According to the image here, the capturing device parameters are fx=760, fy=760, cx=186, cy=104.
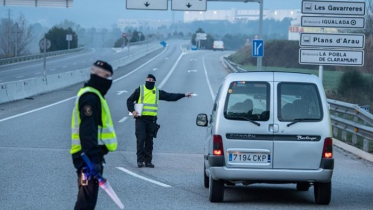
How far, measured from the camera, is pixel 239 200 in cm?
1073

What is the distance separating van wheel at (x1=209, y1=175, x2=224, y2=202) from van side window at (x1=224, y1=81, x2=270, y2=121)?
90 centimetres

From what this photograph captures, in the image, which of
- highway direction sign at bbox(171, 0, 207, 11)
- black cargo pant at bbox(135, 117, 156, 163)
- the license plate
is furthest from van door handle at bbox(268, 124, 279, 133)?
highway direction sign at bbox(171, 0, 207, 11)

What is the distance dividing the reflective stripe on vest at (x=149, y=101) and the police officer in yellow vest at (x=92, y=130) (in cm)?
770

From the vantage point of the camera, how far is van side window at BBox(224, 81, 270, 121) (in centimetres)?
1002

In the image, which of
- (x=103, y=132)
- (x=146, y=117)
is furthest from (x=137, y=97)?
(x=103, y=132)

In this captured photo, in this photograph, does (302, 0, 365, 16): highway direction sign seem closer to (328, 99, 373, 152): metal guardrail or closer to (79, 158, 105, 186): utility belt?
(328, 99, 373, 152): metal guardrail

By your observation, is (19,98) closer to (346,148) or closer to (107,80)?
(346,148)

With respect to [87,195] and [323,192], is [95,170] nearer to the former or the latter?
[87,195]

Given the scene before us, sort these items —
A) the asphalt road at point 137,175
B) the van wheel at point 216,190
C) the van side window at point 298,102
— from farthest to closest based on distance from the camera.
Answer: the asphalt road at point 137,175
the van wheel at point 216,190
the van side window at point 298,102

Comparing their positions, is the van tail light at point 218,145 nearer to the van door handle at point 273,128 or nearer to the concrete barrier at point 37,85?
the van door handle at point 273,128

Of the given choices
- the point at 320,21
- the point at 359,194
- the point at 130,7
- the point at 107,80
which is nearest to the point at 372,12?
the point at 130,7

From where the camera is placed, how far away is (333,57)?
23281 mm

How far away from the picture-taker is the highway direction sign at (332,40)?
23.3 metres

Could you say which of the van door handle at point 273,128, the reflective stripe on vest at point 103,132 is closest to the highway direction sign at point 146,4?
the van door handle at point 273,128
